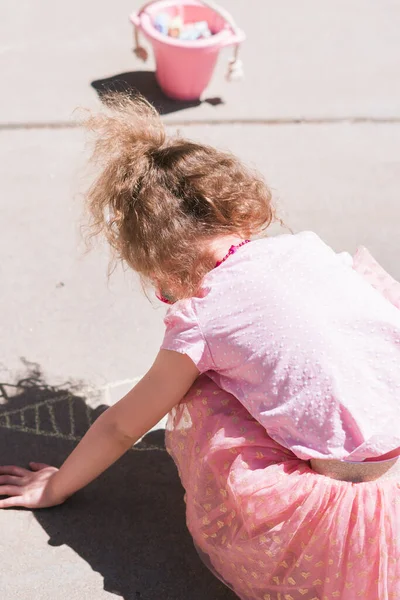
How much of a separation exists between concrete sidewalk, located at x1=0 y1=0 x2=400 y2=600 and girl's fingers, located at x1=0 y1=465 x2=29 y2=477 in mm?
91

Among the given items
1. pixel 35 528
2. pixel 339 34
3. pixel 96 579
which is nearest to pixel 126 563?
pixel 96 579

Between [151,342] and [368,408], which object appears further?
[151,342]

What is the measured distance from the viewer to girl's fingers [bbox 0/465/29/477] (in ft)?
6.28

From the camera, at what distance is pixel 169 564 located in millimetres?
1812

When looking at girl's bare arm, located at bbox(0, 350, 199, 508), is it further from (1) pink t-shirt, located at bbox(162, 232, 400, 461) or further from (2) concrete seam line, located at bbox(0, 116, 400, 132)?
(2) concrete seam line, located at bbox(0, 116, 400, 132)

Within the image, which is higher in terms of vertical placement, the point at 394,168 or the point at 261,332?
the point at 261,332

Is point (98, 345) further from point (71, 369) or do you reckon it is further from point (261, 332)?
point (261, 332)

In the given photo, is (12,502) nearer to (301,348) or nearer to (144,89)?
(301,348)

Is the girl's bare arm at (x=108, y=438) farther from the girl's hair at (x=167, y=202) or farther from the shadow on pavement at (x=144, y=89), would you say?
the shadow on pavement at (x=144, y=89)

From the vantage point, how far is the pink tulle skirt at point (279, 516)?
1424 millimetres

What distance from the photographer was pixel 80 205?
2.82 metres

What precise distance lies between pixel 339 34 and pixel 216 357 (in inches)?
126

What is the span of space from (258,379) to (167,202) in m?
0.40

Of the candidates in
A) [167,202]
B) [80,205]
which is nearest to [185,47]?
[80,205]
